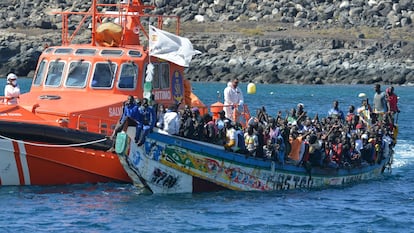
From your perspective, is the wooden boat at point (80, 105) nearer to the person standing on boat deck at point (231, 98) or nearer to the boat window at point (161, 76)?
the boat window at point (161, 76)

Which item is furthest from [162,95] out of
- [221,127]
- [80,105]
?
[80,105]

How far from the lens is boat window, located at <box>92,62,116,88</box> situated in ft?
88.7

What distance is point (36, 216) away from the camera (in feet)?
75.0

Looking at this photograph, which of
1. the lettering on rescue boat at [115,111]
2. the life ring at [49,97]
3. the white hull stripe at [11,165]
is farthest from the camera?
the life ring at [49,97]

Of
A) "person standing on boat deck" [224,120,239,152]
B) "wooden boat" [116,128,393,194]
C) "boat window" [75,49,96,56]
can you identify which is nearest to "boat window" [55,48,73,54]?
"boat window" [75,49,96,56]

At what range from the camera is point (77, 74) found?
89.5ft

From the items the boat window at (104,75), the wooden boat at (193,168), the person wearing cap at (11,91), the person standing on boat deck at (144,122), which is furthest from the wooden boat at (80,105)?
the person standing on boat deck at (144,122)

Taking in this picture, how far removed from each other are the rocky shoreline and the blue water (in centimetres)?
6671

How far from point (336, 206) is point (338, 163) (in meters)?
3.58

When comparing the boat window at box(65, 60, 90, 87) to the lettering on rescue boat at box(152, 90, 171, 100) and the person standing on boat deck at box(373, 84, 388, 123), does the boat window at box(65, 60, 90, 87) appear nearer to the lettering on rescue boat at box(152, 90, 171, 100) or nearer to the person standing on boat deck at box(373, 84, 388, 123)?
the lettering on rescue boat at box(152, 90, 171, 100)

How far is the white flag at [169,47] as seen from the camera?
27156mm

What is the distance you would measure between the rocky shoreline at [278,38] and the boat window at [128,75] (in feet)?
220

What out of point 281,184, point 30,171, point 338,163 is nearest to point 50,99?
point 30,171

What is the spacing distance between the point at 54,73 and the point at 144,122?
4776 millimetres
